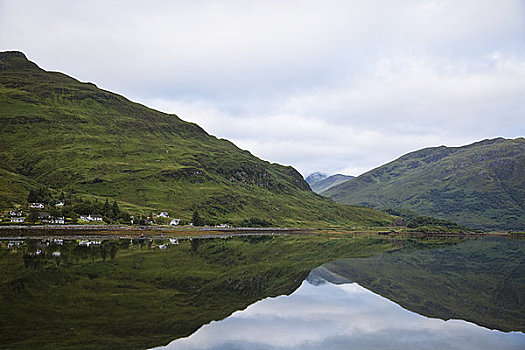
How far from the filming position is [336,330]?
2638 centimetres

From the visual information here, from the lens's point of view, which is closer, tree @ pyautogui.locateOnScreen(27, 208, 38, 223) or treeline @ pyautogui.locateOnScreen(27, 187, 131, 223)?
tree @ pyautogui.locateOnScreen(27, 208, 38, 223)

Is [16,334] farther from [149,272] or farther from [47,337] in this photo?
[149,272]

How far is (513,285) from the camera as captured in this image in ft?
160

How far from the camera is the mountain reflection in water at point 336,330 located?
22938 millimetres

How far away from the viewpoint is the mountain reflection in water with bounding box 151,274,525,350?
22.9 meters

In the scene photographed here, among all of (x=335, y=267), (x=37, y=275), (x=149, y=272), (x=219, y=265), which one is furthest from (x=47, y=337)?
(x=335, y=267)

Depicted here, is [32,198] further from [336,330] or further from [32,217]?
[336,330]

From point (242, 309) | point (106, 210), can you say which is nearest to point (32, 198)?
point (106, 210)

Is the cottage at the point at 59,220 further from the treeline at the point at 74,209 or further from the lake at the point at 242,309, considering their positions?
the lake at the point at 242,309

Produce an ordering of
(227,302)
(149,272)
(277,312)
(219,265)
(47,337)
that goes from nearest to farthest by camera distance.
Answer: (47,337) < (277,312) < (227,302) < (149,272) < (219,265)

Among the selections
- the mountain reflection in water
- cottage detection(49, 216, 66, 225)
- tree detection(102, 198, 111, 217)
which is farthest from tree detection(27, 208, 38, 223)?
the mountain reflection in water

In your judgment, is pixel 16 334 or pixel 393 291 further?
pixel 393 291

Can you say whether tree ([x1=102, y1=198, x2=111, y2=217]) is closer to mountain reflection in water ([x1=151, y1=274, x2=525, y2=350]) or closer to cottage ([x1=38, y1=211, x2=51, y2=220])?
cottage ([x1=38, y1=211, x2=51, y2=220])

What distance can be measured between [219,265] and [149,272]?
43.2 ft
